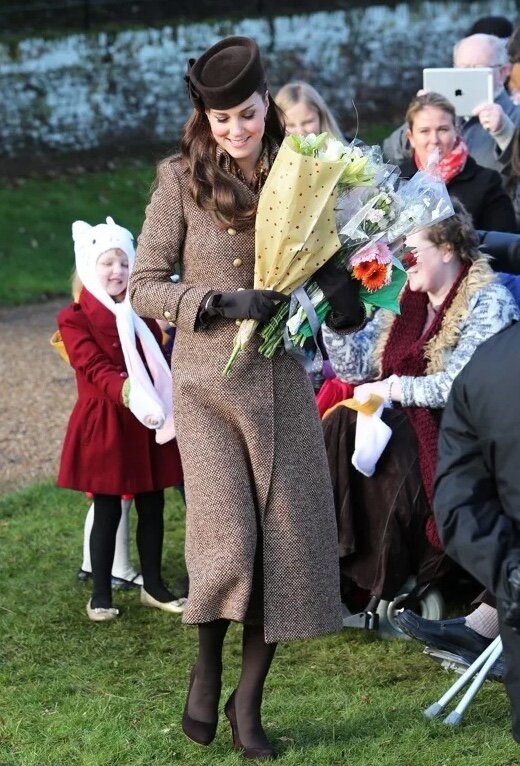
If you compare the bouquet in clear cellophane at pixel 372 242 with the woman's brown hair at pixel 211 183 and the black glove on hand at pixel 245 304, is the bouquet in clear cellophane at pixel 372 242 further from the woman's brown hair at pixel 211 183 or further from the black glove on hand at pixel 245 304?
the woman's brown hair at pixel 211 183

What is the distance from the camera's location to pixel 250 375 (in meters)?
4.07

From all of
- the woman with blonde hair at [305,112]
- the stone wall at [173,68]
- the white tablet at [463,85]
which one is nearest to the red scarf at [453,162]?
the woman with blonde hair at [305,112]

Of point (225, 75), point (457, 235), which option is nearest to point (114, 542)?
point (457, 235)

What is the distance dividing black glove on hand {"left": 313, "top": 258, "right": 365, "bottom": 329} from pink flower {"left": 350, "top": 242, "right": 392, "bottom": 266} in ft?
0.17

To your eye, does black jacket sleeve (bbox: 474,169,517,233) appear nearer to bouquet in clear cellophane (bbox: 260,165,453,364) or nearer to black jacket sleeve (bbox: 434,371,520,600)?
bouquet in clear cellophane (bbox: 260,165,453,364)

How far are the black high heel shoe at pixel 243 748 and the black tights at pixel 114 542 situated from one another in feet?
4.95

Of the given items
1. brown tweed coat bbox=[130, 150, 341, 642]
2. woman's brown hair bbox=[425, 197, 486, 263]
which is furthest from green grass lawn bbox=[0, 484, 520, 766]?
woman's brown hair bbox=[425, 197, 486, 263]

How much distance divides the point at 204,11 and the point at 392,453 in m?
15.7

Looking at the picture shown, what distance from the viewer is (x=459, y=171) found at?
20.7 ft

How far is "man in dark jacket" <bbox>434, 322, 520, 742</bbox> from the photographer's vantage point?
290 cm

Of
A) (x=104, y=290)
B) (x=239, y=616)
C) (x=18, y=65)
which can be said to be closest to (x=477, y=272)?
(x=104, y=290)

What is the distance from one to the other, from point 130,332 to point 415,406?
1.18m

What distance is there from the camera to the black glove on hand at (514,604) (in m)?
2.88

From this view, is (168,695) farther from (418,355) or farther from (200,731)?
(418,355)
